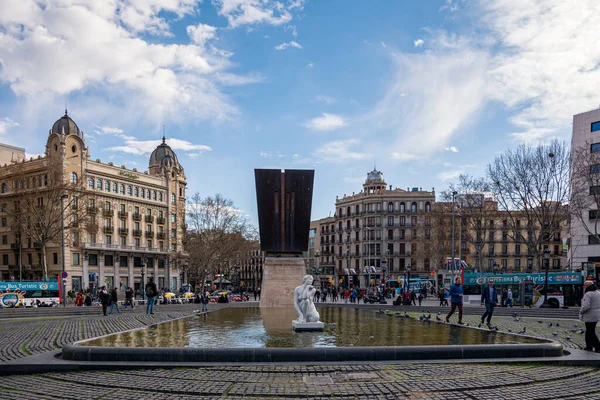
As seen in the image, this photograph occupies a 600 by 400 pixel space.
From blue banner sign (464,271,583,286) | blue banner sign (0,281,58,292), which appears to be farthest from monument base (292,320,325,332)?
blue banner sign (0,281,58,292)

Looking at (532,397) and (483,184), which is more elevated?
(483,184)

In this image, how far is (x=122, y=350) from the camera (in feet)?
34.7

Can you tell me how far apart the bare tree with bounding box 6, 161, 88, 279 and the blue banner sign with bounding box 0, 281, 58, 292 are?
4.56 meters

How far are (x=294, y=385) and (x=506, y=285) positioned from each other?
1299 inches

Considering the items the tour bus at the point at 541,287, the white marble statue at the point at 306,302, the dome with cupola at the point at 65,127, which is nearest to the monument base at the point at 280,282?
the white marble statue at the point at 306,302

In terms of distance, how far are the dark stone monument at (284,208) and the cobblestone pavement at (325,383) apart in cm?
1914

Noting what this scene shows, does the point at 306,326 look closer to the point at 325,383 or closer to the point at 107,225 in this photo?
the point at 325,383

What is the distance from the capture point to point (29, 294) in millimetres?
39500

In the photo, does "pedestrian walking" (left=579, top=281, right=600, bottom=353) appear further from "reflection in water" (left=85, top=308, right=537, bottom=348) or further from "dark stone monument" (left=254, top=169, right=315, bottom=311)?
"dark stone monument" (left=254, top=169, right=315, bottom=311)

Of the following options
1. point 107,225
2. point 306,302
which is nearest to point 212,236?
point 107,225

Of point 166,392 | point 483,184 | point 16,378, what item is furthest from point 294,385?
point 483,184

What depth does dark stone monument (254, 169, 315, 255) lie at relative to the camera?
29.2 m

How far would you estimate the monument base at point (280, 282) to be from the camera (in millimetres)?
28375

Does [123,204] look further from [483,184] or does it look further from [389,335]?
[389,335]
